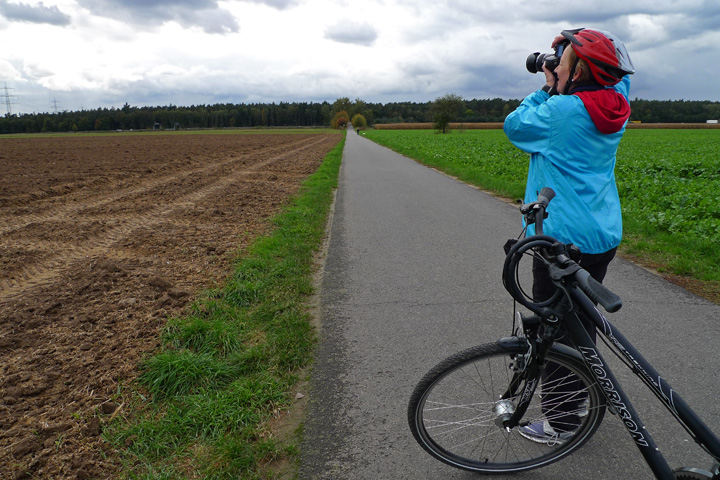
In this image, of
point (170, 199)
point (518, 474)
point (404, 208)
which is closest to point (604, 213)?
point (518, 474)

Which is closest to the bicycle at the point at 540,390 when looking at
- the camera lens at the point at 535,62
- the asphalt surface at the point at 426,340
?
the asphalt surface at the point at 426,340

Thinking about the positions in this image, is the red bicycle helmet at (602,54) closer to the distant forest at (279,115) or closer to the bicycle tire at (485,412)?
the bicycle tire at (485,412)

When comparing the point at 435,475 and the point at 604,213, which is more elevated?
the point at 604,213

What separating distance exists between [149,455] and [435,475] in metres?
1.57

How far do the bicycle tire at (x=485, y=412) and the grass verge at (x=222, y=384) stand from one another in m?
0.83

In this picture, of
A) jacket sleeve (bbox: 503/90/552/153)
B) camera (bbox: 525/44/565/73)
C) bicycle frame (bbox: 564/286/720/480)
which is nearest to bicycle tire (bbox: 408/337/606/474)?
bicycle frame (bbox: 564/286/720/480)

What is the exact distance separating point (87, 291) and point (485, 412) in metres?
4.35

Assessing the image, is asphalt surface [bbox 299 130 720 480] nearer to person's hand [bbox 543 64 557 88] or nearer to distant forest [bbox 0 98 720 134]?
person's hand [bbox 543 64 557 88]

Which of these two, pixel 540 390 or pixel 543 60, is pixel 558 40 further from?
pixel 540 390

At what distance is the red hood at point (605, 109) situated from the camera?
2094 mm

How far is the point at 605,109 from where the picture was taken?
83.0 inches

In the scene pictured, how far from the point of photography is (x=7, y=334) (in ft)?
13.0

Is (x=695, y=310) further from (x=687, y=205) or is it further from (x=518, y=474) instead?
(x=687, y=205)

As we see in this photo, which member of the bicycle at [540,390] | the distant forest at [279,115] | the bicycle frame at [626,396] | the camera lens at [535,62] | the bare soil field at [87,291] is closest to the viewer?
the bicycle frame at [626,396]
